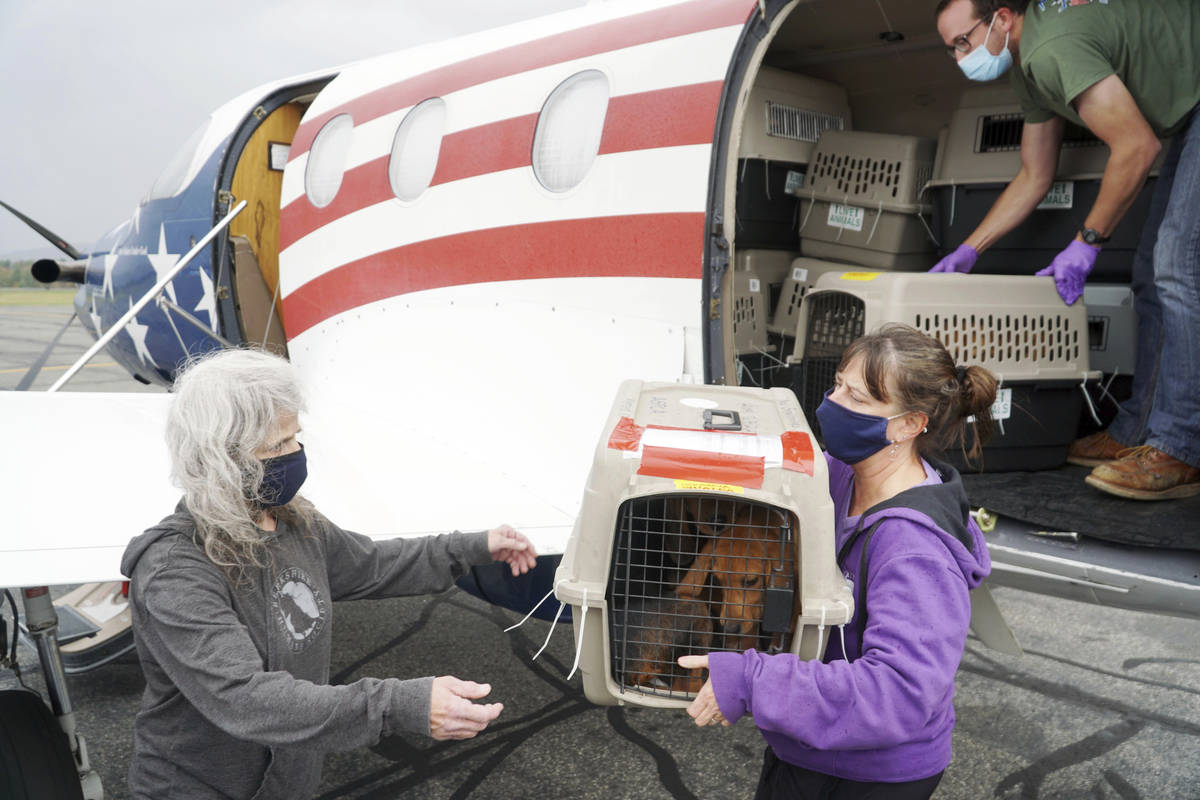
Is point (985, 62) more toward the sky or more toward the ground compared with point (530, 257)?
more toward the sky

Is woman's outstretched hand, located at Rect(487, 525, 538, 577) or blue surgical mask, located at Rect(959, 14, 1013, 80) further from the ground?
blue surgical mask, located at Rect(959, 14, 1013, 80)

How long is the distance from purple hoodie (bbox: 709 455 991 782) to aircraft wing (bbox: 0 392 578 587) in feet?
3.20

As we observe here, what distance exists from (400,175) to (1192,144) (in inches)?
109

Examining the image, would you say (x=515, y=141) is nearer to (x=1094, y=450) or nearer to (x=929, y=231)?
(x=929, y=231)

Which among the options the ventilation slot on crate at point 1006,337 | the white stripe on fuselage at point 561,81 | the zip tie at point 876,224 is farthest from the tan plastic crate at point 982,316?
the zip tie at point 876,224

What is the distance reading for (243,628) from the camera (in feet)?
5.21

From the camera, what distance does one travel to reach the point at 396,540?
7.08ft

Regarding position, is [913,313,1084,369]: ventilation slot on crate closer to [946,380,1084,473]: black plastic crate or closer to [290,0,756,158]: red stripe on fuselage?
[946,380,1084,473]: black plastic crate

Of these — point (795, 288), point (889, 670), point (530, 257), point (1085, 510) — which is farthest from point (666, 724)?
point (889, 670)

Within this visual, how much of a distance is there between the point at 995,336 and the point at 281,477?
2.13 metres

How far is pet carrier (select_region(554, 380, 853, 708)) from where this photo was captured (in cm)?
141

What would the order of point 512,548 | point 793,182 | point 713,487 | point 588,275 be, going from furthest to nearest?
point 793,182 < point 588,275 < point 512,548 < point 713,487

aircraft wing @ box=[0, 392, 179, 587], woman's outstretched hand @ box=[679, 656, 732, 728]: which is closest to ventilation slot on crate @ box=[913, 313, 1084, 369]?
woman's outstretched hand @ box=[679, 656, 732, 728]

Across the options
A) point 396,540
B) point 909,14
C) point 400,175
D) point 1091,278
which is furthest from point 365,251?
point 1091,278
